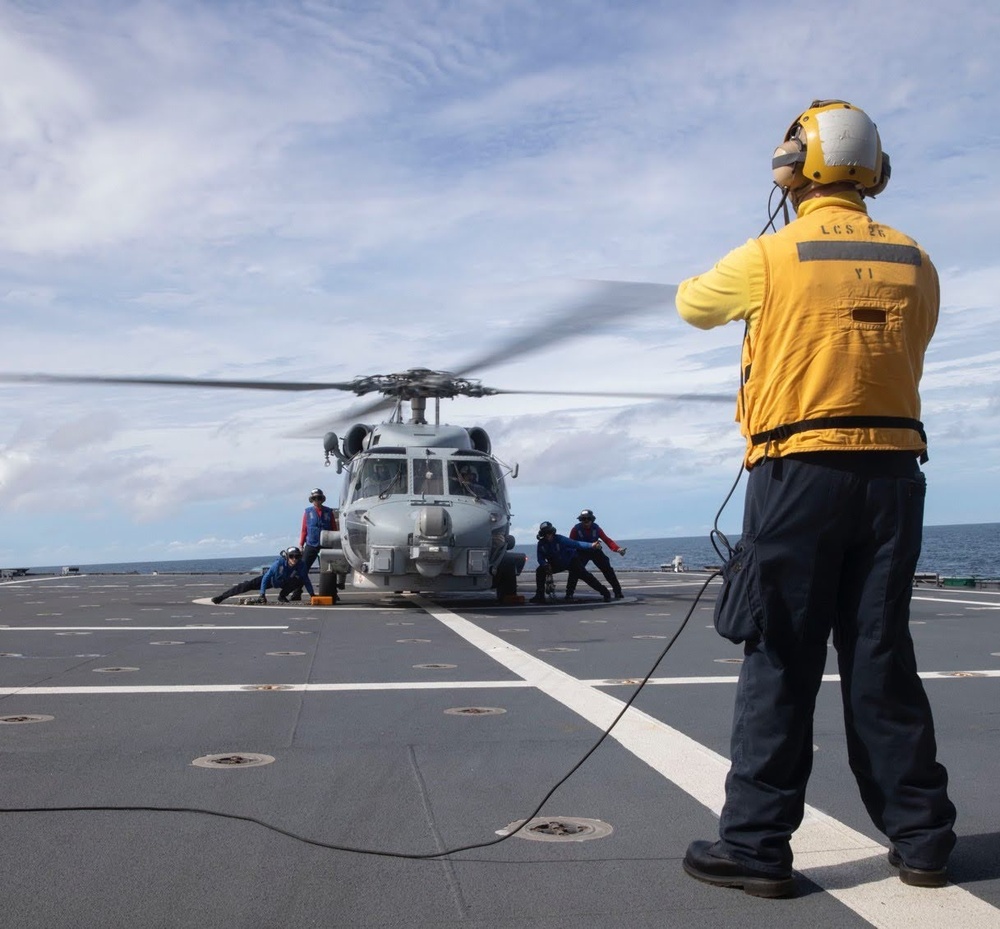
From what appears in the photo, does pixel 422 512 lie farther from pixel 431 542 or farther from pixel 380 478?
pixel 380 478

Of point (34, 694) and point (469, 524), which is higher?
point (469, 524)

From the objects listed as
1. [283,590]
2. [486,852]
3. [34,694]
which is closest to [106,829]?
[486,852]

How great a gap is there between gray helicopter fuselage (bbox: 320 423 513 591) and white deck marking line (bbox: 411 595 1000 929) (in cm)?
945

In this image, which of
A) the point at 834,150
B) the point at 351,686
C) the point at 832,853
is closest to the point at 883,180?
the point at 834,150

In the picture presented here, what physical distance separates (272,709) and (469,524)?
9.51m

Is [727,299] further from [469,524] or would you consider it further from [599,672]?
[469,524]

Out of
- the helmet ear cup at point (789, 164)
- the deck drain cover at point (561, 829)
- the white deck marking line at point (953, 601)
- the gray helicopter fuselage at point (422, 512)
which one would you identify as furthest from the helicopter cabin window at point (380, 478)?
the helmet ear cup at point (789, 164)

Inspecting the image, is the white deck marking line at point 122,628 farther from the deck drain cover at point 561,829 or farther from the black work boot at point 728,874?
the black work boot at point 728,874

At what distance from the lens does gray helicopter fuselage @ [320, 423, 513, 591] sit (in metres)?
15.3

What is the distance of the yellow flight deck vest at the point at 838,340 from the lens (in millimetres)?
3064

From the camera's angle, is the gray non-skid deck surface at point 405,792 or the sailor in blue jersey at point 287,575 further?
the sailor in blue jersey at point 287,575

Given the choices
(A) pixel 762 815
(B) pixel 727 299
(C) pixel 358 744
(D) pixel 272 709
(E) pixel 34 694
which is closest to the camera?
(A) pixel 762 815

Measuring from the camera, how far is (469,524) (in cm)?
1546

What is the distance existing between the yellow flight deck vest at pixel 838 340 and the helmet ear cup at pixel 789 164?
11.2 inches
